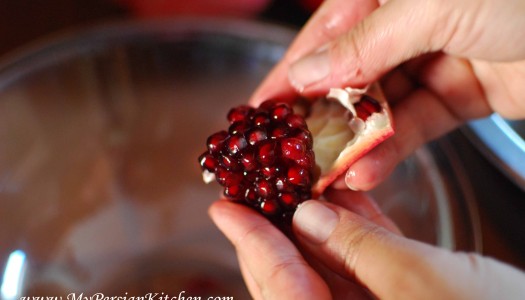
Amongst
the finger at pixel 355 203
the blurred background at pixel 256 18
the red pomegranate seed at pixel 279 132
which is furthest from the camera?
the blurred background at pixel 256 18

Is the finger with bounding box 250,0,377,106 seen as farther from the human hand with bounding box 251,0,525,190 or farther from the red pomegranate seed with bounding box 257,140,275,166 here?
the red pomegranate seed with bounding box 257,140,275,166

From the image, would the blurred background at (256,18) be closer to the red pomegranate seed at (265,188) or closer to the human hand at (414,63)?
the human hand at (414,63)

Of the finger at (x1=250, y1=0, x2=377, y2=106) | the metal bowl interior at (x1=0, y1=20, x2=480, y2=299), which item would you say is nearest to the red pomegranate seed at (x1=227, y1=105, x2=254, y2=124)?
the finger at (x1=250, y1=0, x2=377, y2=106)

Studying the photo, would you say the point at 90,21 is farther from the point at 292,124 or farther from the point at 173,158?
the point at 292,124

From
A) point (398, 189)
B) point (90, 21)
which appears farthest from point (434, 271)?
point (90, 21)

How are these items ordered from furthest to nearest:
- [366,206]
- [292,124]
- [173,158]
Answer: [173,158], [366,206], [292,124]

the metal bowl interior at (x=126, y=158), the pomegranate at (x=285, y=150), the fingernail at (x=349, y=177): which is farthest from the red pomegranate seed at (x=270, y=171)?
the metal bowl interior at (x=126, y=158)
